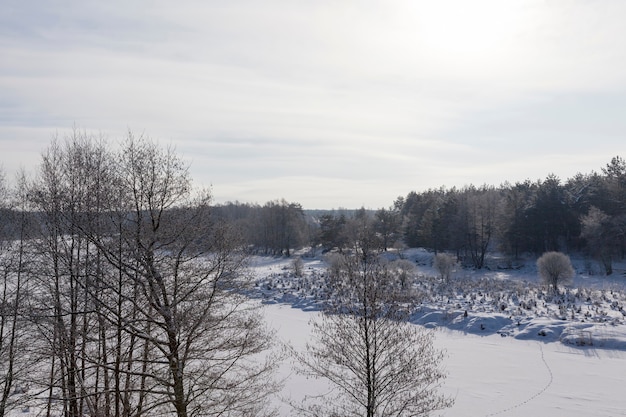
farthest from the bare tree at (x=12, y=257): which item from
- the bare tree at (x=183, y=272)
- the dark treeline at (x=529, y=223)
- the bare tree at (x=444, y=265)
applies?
the bare tree at (x=444, y=265)

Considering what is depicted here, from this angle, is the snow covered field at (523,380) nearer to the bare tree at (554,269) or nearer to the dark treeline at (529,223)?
the bare tree at (554,269)

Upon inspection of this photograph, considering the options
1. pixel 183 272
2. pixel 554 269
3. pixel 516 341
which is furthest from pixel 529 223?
pixel 183 272

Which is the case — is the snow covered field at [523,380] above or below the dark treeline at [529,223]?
below

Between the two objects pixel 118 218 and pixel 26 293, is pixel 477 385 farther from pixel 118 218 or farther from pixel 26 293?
pixel 26 293

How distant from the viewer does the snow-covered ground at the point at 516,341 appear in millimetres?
13516

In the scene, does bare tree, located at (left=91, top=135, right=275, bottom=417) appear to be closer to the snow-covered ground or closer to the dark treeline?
the snow-covered ground

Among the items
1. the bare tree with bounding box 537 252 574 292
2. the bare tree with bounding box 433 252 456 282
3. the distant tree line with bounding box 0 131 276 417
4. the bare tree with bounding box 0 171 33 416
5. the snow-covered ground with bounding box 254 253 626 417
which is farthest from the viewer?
the bare tree with bounding box 433 252 456 282

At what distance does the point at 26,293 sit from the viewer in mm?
11281

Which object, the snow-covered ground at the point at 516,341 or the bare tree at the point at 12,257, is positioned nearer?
the bare tree at the point at 12,257

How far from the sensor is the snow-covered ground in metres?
13.5

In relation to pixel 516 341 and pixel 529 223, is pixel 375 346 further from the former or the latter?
pixel 529 223

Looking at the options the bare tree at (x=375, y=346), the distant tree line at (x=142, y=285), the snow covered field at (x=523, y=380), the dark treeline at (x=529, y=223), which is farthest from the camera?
the dark treeline at (x=529, y=223)

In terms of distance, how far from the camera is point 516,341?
2062cm

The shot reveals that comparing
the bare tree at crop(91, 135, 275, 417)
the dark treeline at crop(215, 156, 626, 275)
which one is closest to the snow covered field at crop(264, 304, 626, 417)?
the bare tree at crop(91, 135, 275, 417)
